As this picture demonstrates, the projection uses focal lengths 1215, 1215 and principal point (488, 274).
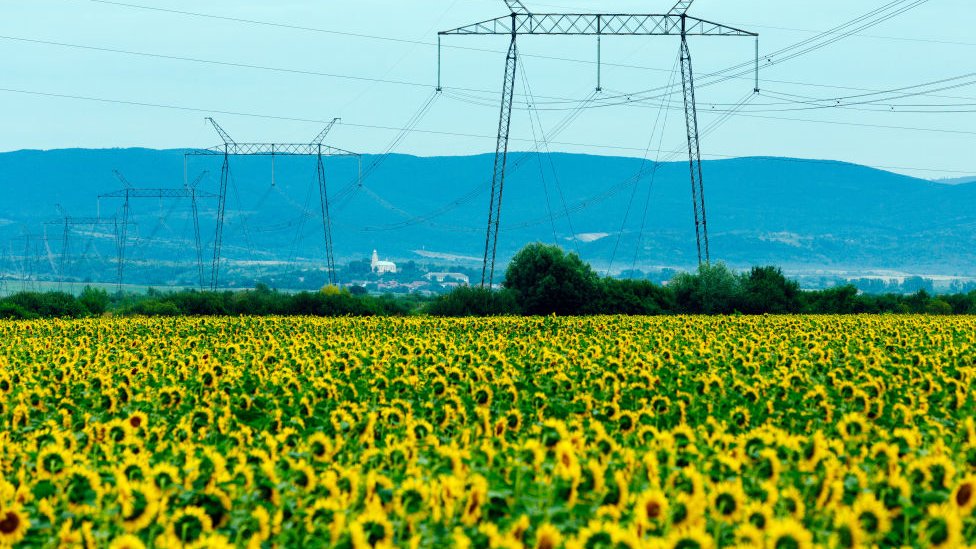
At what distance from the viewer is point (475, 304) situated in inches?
2036

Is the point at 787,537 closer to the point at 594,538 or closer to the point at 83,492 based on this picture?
the point at 594,538

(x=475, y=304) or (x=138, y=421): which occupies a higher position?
→ (x=475, y=304)

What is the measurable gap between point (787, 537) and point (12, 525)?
15.8 feet

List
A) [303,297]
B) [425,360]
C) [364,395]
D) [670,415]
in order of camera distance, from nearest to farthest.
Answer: [670,415]
[364,395]
[425,360]
[303,297]

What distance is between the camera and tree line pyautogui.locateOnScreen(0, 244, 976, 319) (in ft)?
171

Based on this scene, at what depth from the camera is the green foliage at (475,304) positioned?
169 feet

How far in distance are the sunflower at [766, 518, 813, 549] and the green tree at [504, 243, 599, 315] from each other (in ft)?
155

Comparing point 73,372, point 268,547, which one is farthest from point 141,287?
point 268,547

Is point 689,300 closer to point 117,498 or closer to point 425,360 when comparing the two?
point 425,360

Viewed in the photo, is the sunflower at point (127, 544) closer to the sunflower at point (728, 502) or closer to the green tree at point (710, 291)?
the sunflower at point (728, 502)

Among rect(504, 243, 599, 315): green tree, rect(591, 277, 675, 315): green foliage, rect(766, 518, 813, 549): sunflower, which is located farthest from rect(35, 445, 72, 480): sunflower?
rect(591, 277, 675, 315): green foliage

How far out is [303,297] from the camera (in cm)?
5350

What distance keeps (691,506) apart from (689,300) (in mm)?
47993

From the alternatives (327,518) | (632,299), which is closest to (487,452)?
(327,518)
